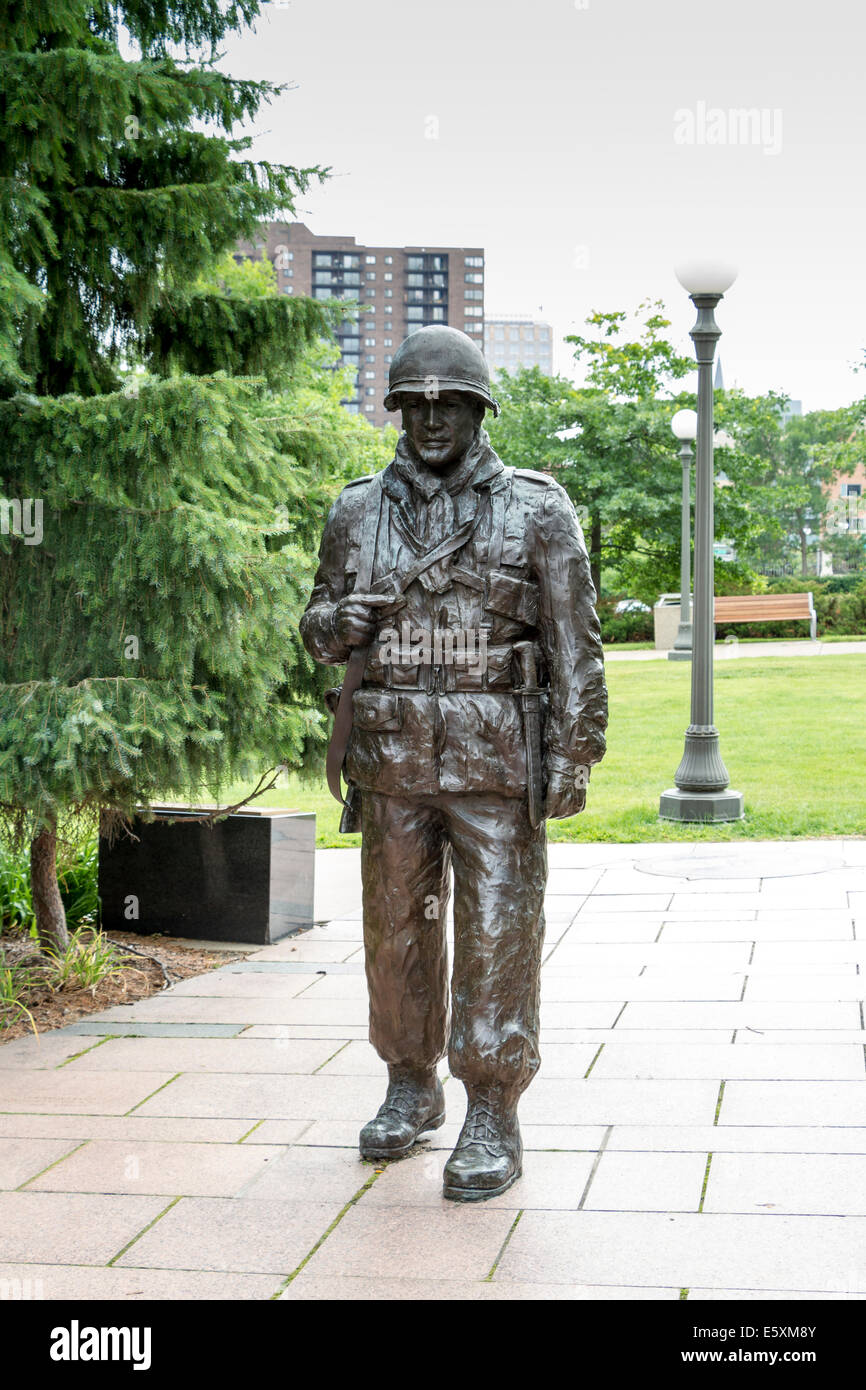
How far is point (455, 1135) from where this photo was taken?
14.9 ft

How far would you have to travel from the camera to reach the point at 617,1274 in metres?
3.43

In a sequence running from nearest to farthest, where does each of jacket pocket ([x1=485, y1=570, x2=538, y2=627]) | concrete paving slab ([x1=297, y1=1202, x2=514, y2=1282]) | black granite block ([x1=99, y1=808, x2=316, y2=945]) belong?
concrete paving slab ([x1=297, y1=1202, x2=514, y2=1282]) < jacket pocket ([x1=485, y1=570, x2=538, y2=627]) < black granite block ([x1=99, y1=808, x2=316, y2=945])

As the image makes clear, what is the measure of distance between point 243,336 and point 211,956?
295 cm

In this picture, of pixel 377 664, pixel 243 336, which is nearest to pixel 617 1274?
pixel 377 664

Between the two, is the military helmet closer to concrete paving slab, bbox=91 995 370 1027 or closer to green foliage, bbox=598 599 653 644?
concrete paving slab, bbox=91 995 370 1027

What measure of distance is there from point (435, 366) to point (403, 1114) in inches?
86.3

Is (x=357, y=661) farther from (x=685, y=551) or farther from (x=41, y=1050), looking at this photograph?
(x=685, y=551)

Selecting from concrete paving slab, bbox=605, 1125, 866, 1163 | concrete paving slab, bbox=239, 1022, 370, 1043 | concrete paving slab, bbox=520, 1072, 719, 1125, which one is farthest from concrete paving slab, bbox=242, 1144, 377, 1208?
concrete paving slab, bbox=239, 1022, 370, 1043

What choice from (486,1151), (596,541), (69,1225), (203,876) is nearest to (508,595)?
(486,1151)

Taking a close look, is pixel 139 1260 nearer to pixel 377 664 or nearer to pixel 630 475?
pixel 377 664

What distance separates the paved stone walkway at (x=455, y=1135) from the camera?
3498 millimetres

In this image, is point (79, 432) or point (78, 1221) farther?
point (79, 432)

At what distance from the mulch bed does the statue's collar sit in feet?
9.53

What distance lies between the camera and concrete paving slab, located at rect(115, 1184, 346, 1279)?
3.56 m
